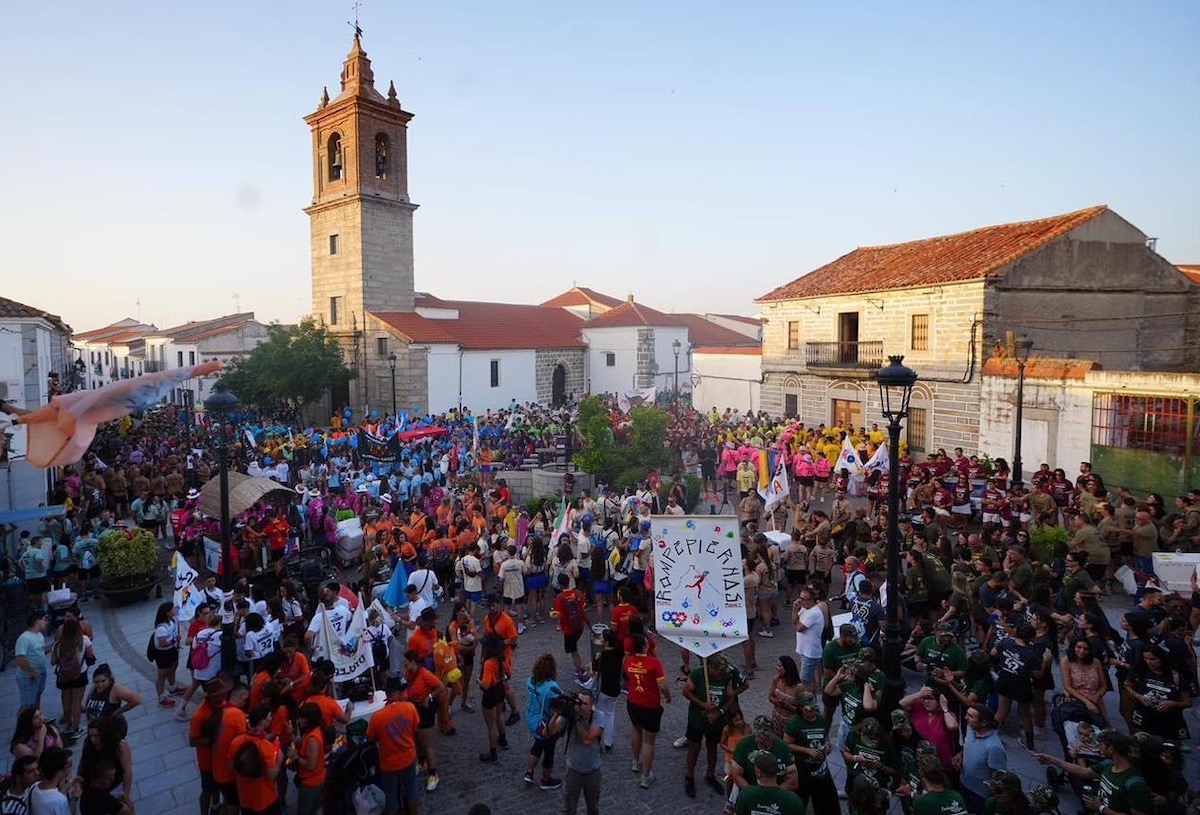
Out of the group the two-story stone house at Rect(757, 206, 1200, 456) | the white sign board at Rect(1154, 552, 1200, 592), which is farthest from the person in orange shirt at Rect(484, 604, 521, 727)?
the two-story stone house at Rect(757, 206, 1200, 456)

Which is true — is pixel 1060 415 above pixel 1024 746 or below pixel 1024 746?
above

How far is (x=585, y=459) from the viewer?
21.3m

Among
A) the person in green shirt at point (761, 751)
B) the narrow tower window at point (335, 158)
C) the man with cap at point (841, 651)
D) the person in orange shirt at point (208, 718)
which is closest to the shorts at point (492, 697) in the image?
the person in orange shirt at point (208, 718)

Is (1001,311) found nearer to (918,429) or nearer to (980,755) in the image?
(918,429)

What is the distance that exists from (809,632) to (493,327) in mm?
36865

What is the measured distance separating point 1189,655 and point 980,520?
849 centimetres

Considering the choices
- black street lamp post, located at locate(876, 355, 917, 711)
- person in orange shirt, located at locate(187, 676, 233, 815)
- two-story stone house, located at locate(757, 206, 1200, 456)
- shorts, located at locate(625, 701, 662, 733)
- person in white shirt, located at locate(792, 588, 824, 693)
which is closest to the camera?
person in orange shirt, located at locate(187, 676, 233, 815)

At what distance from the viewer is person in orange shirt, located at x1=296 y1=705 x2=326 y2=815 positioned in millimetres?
6172

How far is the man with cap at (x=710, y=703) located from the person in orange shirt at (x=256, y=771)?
12.1 feet

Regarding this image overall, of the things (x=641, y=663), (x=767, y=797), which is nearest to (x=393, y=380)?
(x=641, y=663)

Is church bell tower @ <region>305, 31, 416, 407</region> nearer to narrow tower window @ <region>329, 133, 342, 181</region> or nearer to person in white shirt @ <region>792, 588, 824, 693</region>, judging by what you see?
narrow tower window @ <region>329, 133, 342, 181</region>

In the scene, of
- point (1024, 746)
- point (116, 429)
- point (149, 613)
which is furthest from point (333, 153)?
point (1024, 746)

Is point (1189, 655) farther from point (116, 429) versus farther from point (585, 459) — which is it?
point (116, 429)

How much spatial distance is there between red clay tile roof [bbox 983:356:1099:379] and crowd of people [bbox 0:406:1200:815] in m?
3.82
